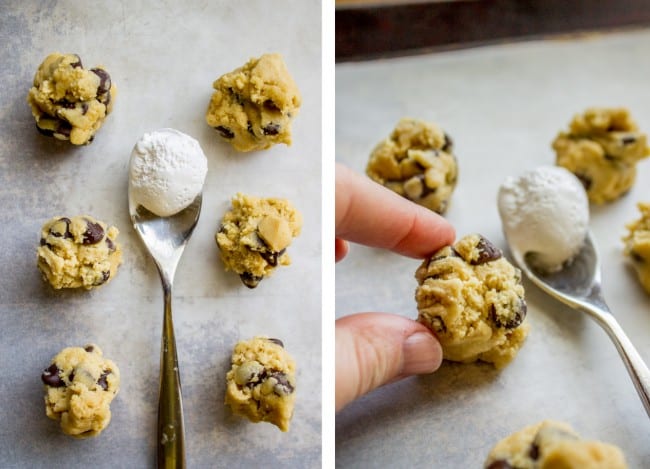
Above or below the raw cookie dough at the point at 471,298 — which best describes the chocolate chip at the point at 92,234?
above

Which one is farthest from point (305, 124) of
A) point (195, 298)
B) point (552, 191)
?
point (552, 191)

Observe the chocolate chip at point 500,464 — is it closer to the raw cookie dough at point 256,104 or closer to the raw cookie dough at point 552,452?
the raw cookie dough at point 552,452

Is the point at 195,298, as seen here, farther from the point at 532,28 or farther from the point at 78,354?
the point at 532,28

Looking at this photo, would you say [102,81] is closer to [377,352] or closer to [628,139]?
[377,352]

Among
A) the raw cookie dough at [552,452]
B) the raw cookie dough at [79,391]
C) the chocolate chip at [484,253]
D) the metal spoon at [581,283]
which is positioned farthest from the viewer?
the metal spoon at [581,283]

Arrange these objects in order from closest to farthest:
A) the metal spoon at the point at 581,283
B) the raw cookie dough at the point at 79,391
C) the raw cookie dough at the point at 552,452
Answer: the raw cookie dough at the point at 552,452 → the raw cookie dough at the point at 79,391 → the metal spoon at the point at 581,283

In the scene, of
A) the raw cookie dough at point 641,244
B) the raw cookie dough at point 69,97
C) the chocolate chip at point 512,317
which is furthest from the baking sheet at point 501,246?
the raw cookie dough at point 69,97

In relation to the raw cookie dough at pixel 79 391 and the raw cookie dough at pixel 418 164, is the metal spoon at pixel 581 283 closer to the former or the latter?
the raw cookie dough at pixel 418 164

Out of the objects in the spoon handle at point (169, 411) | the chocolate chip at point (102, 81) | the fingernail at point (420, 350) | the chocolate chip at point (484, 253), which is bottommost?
the spoon handle at point (169, 411)

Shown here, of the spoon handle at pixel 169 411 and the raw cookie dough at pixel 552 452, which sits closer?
the raw cookie dough at pixel 552 452
